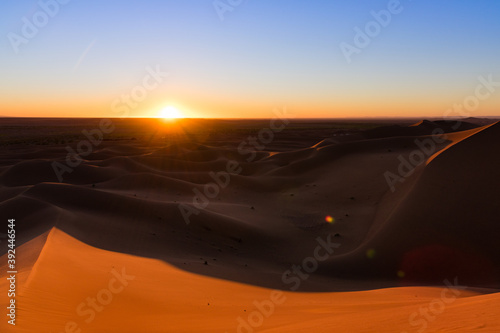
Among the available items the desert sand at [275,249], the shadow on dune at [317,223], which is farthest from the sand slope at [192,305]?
the shadow on dune at [317,223]

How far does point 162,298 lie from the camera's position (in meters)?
5.31

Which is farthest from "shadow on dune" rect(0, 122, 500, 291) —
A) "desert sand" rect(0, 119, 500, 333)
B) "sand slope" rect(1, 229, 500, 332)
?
"sand slope" rect(1, 229, 500, 332)

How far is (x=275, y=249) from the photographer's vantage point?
1066 cm

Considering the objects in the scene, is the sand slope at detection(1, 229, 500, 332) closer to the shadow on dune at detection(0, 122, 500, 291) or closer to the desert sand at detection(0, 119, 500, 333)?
the desert sand at detection(0, 119, 500, 333)

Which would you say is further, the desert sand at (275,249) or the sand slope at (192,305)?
the desert sand at (275,249)

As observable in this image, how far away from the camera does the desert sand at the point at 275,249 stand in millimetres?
4402

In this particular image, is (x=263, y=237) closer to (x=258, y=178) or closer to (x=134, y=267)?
(x=134, y=267)

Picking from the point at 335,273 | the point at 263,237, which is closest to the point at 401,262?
the point at 335,273

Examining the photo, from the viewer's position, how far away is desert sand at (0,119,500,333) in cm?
440

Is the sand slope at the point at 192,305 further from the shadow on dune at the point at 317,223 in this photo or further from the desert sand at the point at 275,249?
the shadow on dune at the point at 317,223

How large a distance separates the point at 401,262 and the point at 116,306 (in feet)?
24.3

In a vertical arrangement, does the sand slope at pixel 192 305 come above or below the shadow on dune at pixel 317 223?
below

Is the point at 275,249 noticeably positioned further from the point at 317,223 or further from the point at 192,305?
the point at 192,305

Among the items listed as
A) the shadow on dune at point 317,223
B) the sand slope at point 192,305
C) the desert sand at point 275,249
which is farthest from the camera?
the shadow on dune at point 317,223
